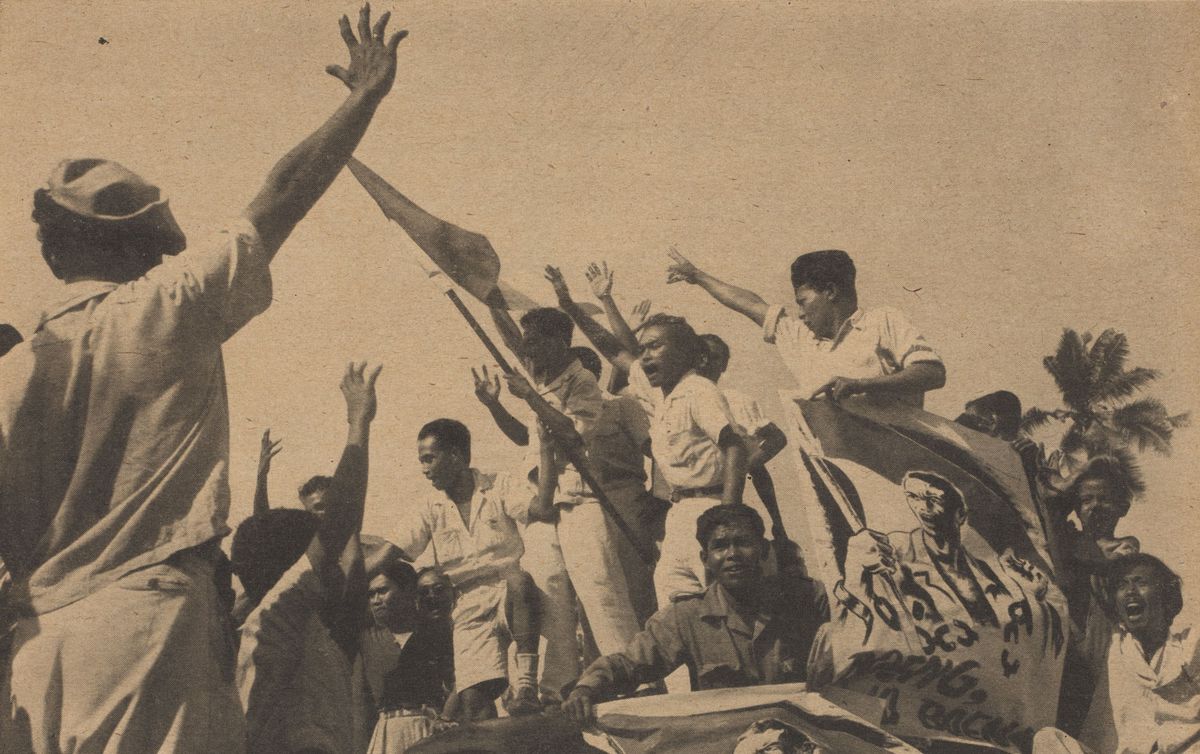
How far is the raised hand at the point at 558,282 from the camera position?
25.8ft

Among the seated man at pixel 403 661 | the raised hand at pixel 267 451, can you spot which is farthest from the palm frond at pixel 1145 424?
the raised hand at pixel 267 451

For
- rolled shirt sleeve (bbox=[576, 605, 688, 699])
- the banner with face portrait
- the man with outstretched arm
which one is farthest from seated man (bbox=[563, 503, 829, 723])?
the man with outstretched arm

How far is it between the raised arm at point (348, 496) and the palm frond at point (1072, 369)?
2793 mm

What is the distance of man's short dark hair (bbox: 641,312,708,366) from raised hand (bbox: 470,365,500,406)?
64 cm

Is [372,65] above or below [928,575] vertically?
above

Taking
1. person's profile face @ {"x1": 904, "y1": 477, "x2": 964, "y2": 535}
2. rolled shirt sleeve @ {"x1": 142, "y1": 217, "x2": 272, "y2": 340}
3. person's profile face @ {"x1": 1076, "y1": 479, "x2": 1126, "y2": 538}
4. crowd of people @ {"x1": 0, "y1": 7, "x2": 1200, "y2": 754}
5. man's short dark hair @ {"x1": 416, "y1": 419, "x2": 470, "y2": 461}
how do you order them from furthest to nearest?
person's profile face @ {"x1": 1076, "y1": 479, "x2": 1126, "y2": 538}, man's short dark hair @ {"x1": 416, "y1": 419, "x2": 470, "y2": 461}, person's profile face @ {"x1": 904, "y1": 477, "x2": 964, "y2": 535}, rolled shirt sleeve @ {"x1": 142, "y1": 217, "x2": 272, "y2": 340}, crowd of people @ {"x1": 0, "y1": 7, "x2": 1200, "y2": 754}

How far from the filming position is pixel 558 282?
7891 mm

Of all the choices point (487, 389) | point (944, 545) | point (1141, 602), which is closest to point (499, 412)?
point (487, 389)

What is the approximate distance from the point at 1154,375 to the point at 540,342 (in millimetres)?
2550

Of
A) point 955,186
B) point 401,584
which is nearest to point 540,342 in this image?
point 401,584

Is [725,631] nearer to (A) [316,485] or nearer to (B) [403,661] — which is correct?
(B) [403,661]

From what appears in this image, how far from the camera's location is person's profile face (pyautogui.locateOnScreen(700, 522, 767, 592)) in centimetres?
709

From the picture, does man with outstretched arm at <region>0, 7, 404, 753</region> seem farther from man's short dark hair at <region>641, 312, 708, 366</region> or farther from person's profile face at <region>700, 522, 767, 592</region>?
person's profile face at <region>700, 522, 767, 592</region>

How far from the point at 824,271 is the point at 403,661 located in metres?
2.33
